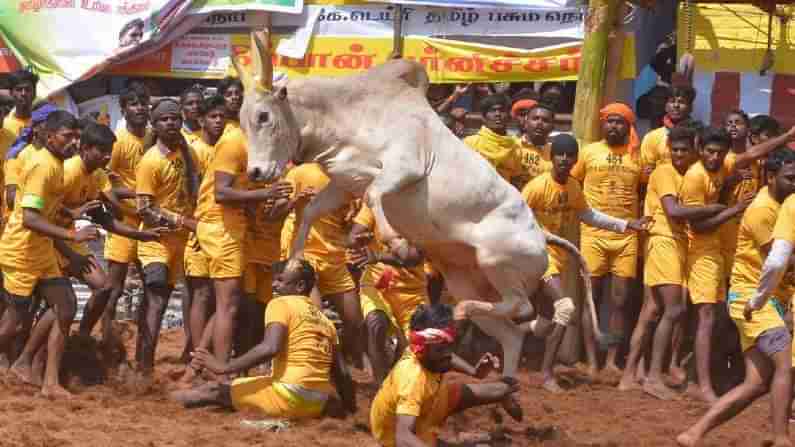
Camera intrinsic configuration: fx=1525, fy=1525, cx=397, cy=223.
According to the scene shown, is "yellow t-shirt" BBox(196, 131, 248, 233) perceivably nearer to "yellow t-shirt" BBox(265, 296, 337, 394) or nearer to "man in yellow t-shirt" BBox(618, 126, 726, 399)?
"yellow t-shirt" BBox(265, 296, 337, 394)

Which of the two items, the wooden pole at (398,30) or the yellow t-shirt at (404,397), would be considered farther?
the wooden pole at (398,30)

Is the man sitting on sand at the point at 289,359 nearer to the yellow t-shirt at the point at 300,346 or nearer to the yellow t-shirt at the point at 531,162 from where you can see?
the yellow t-shirt at the point at 300,346

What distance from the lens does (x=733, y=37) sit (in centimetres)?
1269

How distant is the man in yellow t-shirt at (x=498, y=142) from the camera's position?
11508 millimetres

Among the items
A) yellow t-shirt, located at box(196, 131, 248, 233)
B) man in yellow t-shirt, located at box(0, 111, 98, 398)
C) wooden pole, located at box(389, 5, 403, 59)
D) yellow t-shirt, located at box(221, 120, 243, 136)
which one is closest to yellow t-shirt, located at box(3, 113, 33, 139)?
yellow t-shirt, located at box(221, 120, 243, 136)

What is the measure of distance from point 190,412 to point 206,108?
2.62 m

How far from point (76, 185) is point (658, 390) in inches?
173

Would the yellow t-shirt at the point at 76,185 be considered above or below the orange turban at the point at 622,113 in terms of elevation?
below

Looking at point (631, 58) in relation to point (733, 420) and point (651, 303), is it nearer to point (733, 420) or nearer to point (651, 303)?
point (651, 303)

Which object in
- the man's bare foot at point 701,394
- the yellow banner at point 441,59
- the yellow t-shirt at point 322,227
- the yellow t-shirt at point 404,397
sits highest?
the yellow banner at point 441,59

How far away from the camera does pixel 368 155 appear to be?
8.38 meters

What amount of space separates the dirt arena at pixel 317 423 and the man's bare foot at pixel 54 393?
0.26 feet

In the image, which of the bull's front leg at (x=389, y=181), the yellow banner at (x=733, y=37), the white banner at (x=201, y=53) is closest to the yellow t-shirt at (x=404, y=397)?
the bull's front leg at (x=389, y=181)

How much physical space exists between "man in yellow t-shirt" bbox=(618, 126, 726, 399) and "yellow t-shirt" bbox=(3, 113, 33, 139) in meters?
4.95
